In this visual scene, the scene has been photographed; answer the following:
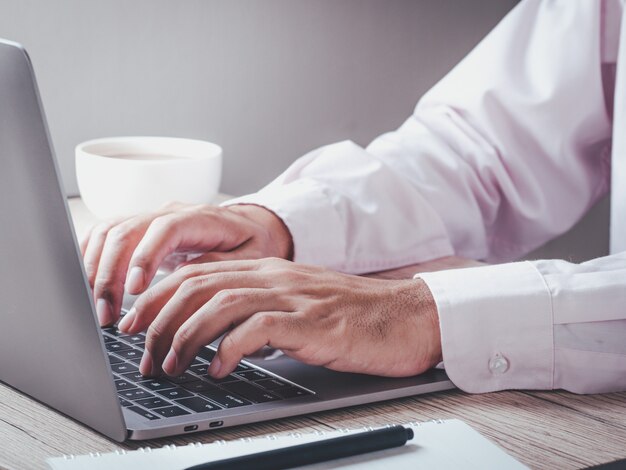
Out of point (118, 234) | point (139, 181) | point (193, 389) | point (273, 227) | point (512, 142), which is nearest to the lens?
point (193, 389)

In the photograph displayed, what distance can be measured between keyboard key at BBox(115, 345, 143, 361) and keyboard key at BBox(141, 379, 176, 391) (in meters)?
0.05

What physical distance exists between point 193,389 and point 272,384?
54 millimetres

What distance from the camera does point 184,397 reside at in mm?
551

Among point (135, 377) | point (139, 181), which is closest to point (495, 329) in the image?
point (135, 377)

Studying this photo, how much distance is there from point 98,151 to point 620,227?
674mm

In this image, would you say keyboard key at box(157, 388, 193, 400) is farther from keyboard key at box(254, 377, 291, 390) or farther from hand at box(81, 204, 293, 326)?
hand at box(81, 204, 293, 326)

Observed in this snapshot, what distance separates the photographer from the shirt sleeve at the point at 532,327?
621 mm

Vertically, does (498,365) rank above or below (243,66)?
below

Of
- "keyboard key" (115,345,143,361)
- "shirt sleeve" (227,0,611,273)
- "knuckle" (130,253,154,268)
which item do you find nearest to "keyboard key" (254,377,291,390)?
"keyboard key" (115,345,143,361)

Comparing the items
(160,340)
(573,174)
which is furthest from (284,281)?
(573,174)

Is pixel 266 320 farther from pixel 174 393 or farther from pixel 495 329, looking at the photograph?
pixel 495 329

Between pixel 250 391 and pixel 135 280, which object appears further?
pixel 135 280

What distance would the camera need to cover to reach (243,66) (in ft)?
4.90

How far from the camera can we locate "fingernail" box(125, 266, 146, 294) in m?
0.73
